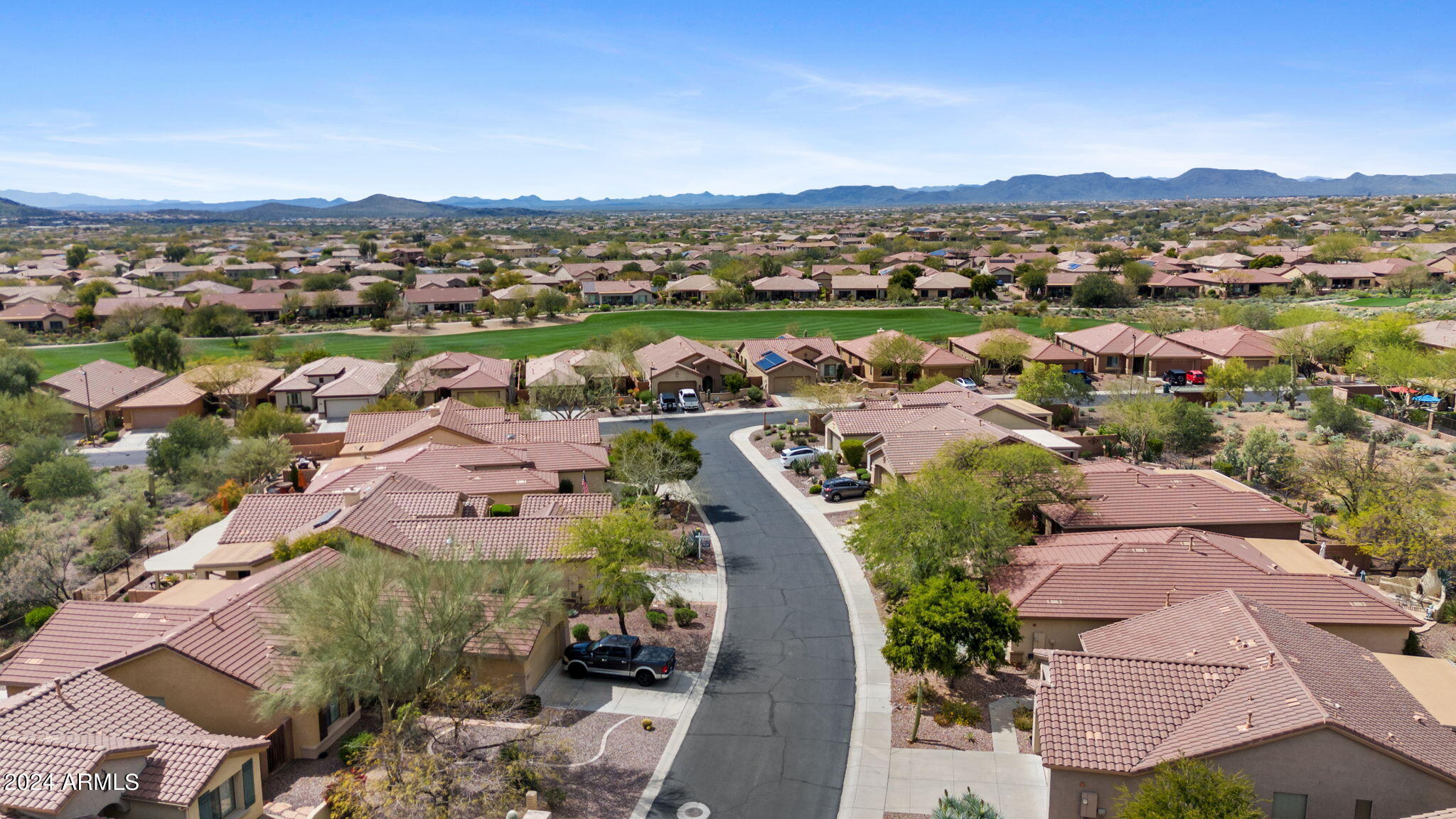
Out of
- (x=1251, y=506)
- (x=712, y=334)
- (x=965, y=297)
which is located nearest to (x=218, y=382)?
(x=712, y=334)

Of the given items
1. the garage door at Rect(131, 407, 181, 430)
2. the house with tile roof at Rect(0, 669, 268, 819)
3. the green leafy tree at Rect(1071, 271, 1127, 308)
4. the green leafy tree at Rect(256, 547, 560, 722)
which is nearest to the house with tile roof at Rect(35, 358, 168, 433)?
the garage door at Rect(131, 407, 181, 430)

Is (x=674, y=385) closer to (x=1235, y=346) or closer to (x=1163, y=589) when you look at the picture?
(x=1235, y=346)

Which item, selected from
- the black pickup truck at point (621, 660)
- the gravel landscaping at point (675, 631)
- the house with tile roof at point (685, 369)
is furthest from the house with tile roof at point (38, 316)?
the black pickup truck at point (621, 660)

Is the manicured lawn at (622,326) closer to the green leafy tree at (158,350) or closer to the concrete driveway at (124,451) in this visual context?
the green leafy tree at (158,350)

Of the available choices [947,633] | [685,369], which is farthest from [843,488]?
[685,369]

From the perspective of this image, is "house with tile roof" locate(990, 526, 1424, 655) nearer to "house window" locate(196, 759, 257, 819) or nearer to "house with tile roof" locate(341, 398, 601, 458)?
"house window" locate(196, 759, 257, 819)

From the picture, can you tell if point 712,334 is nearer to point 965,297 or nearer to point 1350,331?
point 965,297
